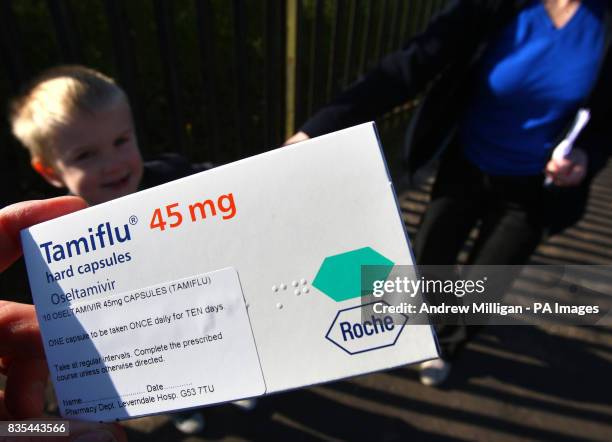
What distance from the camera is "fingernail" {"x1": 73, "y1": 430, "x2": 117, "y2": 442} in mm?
748

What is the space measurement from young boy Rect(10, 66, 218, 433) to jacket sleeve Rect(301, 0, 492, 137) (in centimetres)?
66

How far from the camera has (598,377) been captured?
2.01m

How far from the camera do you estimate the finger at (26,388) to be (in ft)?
2.97

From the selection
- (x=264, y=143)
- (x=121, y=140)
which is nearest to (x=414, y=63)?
(x=121, y=140)

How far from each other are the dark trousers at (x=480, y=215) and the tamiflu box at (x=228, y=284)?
100cm

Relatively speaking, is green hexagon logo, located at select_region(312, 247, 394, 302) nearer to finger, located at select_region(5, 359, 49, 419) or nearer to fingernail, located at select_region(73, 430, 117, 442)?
fingernail, located at select_region(73, 430, 117, 442)

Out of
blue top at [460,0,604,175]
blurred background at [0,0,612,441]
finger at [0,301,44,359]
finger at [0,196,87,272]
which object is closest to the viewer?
finger at [0,196,87,272]

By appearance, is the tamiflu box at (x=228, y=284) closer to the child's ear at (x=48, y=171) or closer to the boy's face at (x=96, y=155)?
the boy's face at (x=96, y=155)

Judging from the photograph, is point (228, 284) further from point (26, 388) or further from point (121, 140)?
point (121, 140)

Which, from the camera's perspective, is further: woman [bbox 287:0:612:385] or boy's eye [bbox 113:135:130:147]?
boy's eye [bbox 113:135:130:147]

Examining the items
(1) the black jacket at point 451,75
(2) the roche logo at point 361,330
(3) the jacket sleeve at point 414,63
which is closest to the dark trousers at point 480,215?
(1) the black jacket at point 451,75

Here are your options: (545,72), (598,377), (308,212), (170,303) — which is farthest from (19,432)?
(598,377)

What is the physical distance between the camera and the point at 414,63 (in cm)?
134

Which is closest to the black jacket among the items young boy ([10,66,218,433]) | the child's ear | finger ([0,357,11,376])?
young boy ([10,66,218,433])
